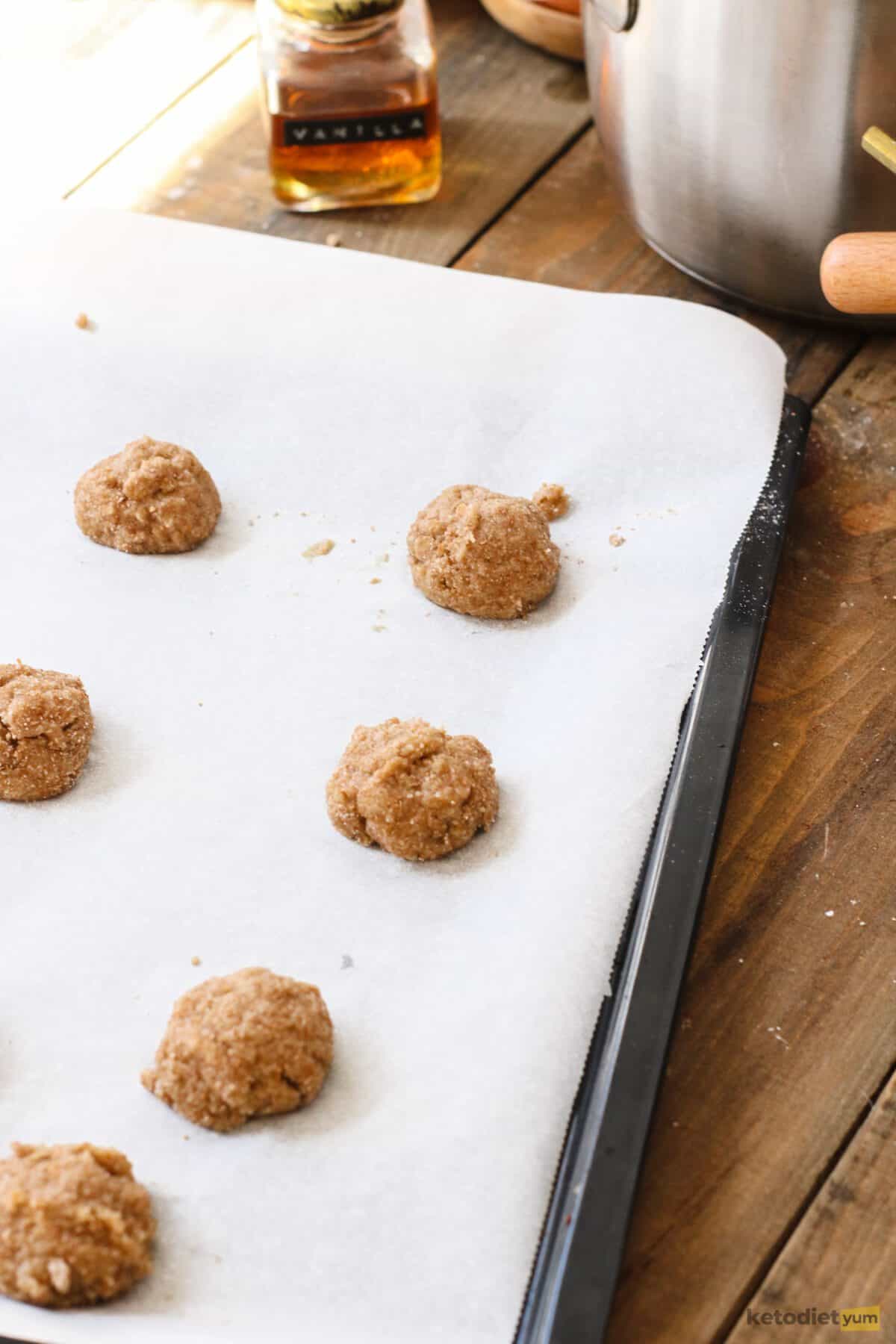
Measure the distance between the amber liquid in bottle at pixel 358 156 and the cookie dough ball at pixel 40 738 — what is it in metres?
0.86

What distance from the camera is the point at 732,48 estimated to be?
1.42 metres

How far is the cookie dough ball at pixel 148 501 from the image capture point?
56.5 inches

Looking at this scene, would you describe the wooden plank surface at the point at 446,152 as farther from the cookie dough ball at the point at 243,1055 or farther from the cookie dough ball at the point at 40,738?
the cookie dough ball at the point at 243,1055

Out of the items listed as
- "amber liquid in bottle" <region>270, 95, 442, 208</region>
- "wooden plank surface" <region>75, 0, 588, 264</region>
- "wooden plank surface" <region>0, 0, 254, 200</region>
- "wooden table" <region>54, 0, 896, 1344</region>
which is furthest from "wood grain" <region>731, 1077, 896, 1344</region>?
"wooden plank surface" <region>0, 0, 254, 200</region>

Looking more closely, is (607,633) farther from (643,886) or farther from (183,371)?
(183,371)

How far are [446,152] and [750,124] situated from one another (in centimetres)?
63

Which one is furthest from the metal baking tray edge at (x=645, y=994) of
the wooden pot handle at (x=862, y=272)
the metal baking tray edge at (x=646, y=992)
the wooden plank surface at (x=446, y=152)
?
the wooden plank surface at (x=446, y=152)

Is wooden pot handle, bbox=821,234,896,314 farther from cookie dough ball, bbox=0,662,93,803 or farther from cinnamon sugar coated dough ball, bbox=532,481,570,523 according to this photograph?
cookie dough ball, bbox=0,662,93,803

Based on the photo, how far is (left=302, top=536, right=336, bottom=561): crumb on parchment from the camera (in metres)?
1.47

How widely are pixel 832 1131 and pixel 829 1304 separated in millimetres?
126

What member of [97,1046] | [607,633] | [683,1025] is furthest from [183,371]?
[683,1025]

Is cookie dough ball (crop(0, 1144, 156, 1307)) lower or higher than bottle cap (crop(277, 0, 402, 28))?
lower

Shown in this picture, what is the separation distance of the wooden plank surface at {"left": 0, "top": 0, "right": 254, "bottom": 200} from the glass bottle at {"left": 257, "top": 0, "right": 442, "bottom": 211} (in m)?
0.33

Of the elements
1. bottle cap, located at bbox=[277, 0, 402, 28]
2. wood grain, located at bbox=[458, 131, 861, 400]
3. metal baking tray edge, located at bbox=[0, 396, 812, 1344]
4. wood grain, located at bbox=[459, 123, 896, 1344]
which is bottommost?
wood grain, located at bbox=[459, 123, 896, 1344]
